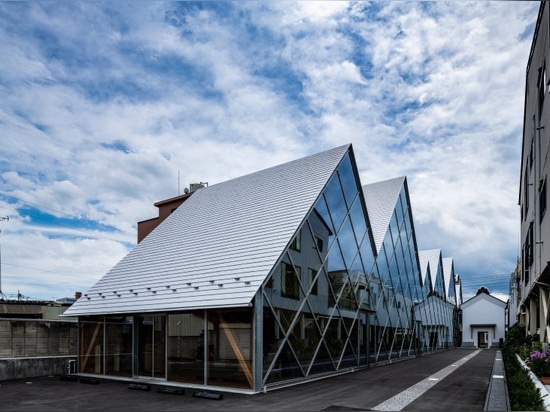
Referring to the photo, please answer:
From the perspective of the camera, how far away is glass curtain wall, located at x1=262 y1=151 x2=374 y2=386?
12.8m

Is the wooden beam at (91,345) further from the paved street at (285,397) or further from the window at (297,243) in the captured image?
the window at (297,243)

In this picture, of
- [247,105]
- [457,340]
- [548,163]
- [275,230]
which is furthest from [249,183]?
[457,340]

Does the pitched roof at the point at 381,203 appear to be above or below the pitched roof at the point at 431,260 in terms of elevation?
above

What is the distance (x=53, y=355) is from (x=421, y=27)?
16.8m

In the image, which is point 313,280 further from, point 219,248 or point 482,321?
point 482,321

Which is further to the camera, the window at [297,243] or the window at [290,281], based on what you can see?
the window at [297,243]

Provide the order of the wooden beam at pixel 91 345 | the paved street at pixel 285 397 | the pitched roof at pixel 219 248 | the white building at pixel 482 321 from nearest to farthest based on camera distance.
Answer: the paved street at pixel 285 397 → the pitched roof at pixel 219 248 → the wooden beam at pixel 91 345 → the white building at pixel 482 321

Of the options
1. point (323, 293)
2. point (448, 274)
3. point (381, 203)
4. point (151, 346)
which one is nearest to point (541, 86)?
point (323, 293)

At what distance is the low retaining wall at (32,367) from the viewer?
48.2 feet

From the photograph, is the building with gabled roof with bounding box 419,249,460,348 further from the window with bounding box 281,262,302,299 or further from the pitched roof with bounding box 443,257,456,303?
the window with bounding box 281,262,302,299

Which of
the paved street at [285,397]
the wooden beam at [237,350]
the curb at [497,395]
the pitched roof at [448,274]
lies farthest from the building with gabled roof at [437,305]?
the wooden beam at [237,350]

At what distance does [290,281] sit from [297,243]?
1.27 m

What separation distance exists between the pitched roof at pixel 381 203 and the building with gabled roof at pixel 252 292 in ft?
3.91

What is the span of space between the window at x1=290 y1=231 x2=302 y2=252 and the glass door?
4614 millimetres
